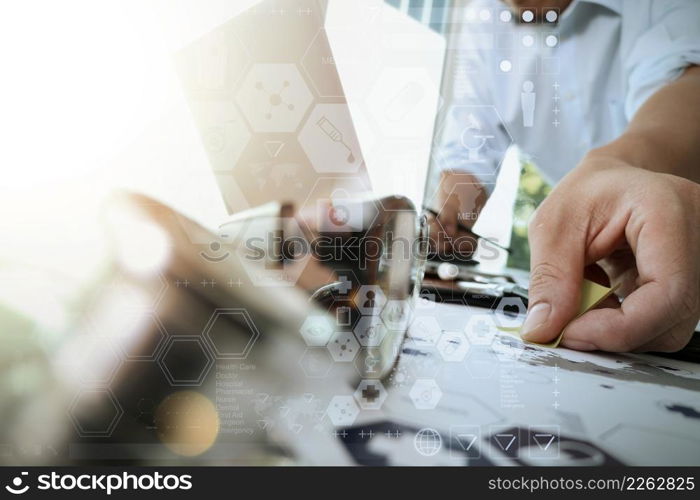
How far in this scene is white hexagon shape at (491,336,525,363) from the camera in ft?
1.41

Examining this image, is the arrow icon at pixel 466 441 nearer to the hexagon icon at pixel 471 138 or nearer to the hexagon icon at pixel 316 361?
the hexagon icon at pixel 316 361

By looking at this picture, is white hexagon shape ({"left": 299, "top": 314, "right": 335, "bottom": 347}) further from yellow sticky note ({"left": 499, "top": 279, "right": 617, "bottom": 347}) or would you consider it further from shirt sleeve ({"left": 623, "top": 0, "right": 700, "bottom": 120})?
shirt sleeve ({"left": 623, "top": 0, "right": 700, "bottom": 120})

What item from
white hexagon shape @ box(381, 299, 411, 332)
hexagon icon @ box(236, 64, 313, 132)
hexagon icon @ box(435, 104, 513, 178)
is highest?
hexagon icon @ box(236, 64, 313, 132)

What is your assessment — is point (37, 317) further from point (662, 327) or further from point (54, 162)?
point (662, 327)

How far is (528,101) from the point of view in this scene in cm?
44

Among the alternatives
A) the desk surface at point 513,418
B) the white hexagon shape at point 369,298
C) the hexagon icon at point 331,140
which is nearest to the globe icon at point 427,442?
the desk surface at point 513,418

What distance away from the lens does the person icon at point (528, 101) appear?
1.42 ft

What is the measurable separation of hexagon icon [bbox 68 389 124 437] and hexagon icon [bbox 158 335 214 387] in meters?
0.05

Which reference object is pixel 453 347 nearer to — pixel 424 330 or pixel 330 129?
pixel 424 330

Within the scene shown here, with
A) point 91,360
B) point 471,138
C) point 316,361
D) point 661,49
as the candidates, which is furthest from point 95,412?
point 661,49

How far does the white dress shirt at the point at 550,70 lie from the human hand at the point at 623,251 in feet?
0.22

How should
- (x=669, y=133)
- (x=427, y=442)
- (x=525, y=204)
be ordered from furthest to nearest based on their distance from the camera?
(x=669, y=133)
(x=525, y=204)
(x=427, y=442)

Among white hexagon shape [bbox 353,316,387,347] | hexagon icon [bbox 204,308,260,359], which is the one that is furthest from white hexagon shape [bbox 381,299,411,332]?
hexagon icon [bbox 204,308,260,359]

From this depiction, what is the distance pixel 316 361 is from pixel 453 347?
0.40 ft
